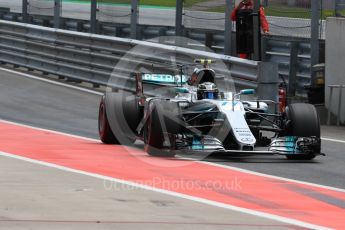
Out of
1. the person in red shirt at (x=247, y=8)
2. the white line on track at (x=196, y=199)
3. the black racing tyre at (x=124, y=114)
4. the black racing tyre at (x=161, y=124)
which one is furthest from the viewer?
the person in red shirt at (x=247, y=8)

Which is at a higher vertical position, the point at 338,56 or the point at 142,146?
the point at 338,56

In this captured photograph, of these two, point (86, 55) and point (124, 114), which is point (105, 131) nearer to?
point (124, 114)

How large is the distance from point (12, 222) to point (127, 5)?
1877cm

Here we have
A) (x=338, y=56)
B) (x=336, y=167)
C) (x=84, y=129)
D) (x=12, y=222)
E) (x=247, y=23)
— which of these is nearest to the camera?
(x=12, y=222)

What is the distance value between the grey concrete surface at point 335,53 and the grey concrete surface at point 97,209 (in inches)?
393

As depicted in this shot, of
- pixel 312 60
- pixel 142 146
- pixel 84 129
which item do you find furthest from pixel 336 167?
pixel 312 60

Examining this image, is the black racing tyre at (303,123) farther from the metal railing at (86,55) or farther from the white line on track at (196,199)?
the metal railing at (86,55)

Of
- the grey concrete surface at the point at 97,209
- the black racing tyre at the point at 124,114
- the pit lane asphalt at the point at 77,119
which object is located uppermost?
the black racing tyre at the point at 124,114

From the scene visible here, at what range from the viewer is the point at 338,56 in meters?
19.7

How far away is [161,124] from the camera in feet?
43.0

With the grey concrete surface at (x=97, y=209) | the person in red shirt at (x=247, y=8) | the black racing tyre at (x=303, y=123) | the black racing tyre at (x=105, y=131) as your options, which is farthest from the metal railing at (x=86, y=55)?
Answer: the grey concrete surface at (x=97, y=209)

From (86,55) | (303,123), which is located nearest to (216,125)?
(303,123)

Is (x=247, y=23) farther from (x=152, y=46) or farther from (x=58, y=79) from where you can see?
(x=58, y=79)

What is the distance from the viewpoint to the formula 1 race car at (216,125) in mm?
13070
